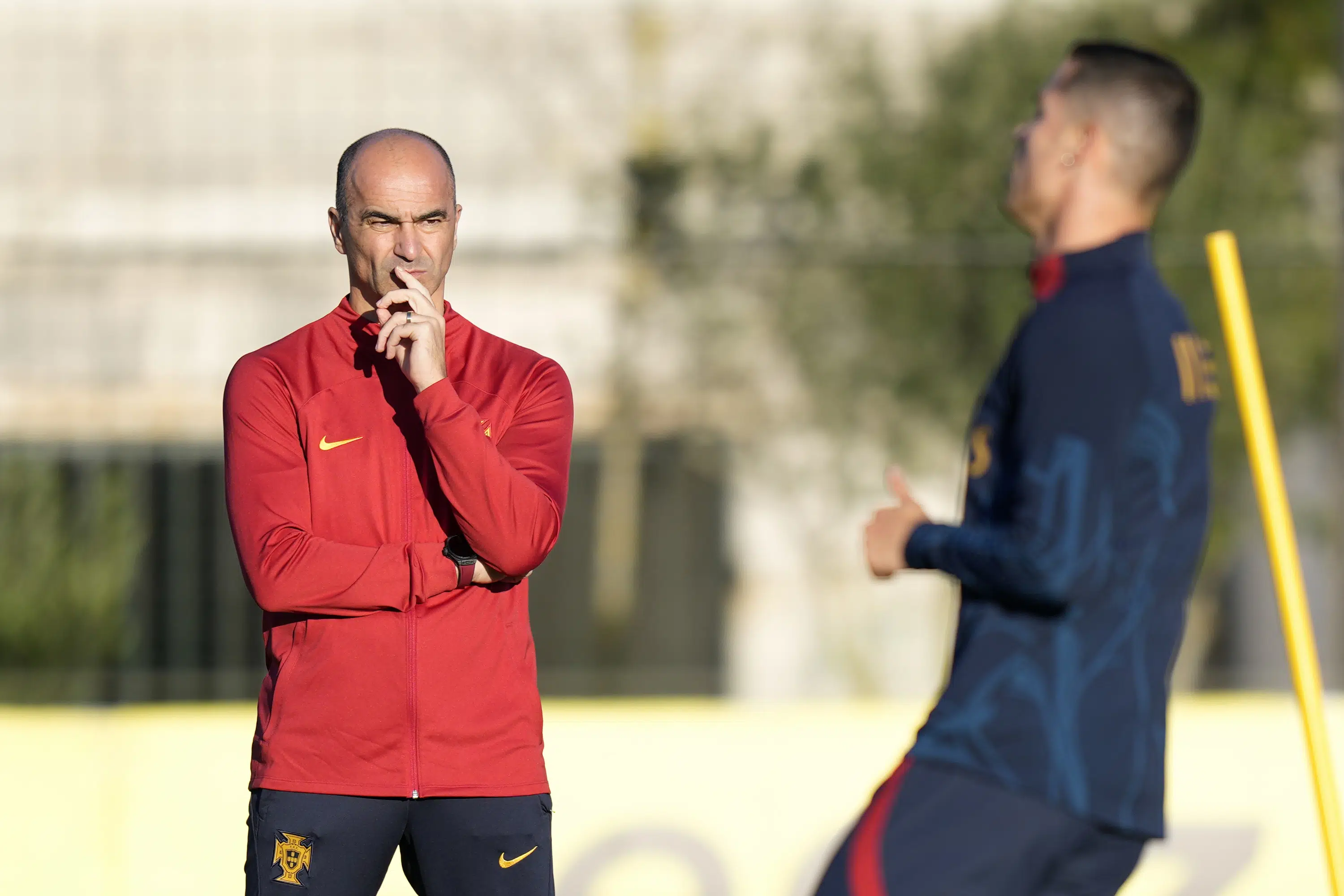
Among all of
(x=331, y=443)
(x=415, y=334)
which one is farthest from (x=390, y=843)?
(x=415, y=334)

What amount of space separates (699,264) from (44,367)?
3.69 metres

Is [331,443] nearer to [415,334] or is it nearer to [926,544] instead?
[415,334]

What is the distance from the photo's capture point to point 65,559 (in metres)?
8.66

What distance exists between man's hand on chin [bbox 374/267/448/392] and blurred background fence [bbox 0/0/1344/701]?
6.28 meters

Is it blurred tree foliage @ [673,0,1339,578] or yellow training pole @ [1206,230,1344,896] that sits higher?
blurred tree foliage @ [673,0,1339,578]

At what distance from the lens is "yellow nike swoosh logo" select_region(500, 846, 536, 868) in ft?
8.84

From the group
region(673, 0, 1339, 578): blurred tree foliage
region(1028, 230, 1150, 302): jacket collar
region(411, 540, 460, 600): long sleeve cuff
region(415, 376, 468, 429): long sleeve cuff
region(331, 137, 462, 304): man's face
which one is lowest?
region(411, 540, 460, 600): long sleeve cuff

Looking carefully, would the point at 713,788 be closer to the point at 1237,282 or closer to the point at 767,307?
the point at 1237,282

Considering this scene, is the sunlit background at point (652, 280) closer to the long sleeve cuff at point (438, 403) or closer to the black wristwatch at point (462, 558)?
the black wristwatch at point (462, 558)

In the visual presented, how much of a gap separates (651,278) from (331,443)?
22.1 ft

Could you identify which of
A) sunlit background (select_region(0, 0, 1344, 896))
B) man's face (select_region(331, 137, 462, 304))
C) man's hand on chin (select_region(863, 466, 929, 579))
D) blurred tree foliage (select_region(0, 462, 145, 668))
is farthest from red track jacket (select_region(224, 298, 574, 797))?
blurred tree foliage (select_region(0, 462, 145, 668))

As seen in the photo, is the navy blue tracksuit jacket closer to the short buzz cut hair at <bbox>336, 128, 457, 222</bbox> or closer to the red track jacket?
the red track jacket

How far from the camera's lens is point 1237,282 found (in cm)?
278

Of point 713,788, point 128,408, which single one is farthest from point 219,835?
point 128,408
